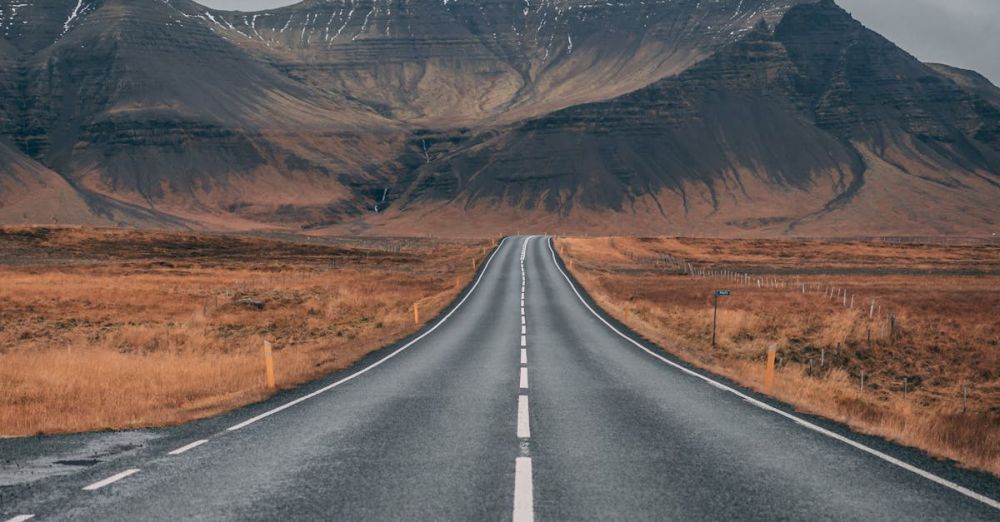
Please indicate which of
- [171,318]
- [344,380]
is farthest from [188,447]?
[171,318]

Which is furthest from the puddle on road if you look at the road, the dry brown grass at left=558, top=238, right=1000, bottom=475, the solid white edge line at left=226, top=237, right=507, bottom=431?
the dry brown grass at left=558, top=238, right=1000, bottom=475

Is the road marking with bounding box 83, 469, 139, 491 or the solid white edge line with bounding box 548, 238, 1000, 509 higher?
the road marking with bounding box 83, 469, 139, 491

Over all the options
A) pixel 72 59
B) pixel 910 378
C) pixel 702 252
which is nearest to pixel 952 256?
pixel 702 252

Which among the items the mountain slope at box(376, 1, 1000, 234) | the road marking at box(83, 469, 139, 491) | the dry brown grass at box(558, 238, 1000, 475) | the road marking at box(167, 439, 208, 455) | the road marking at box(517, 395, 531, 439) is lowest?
the dry brown grass at box(558, 238, 1000, 475)

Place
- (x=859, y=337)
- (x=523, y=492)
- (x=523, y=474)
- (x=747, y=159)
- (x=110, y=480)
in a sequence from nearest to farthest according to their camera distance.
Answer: (x=523, y=492) → (x=110, y=480) → (x=523, y=474) → (x=859, y=337) → (x=747, y=159)

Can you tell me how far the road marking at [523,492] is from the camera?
7.01m

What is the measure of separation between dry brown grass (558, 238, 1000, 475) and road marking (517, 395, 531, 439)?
4712mm

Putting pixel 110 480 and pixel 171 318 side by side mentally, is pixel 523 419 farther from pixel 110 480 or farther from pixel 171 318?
pixel 171 318

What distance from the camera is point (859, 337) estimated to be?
2742cm

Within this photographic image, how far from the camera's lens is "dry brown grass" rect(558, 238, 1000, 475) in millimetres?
13555

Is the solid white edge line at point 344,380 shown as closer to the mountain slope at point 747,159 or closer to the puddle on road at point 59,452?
the puddle on road at point 59,452

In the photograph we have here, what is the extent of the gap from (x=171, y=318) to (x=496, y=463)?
1118 inches

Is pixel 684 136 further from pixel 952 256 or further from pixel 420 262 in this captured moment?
pixel 420 262

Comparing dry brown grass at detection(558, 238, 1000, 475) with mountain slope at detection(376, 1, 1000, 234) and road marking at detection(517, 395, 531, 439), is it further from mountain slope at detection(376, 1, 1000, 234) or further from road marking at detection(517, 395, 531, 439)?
mountain slope at detection(376, 1, 1000, 234)
